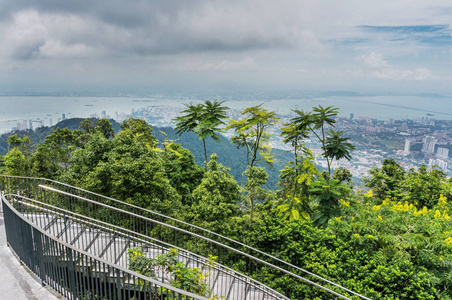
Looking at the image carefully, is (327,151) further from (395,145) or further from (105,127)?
(395,145)

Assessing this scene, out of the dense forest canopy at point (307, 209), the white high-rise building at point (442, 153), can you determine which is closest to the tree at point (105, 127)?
the dense forest canopy at point (307, 209)

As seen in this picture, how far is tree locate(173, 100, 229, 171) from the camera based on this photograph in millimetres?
15109

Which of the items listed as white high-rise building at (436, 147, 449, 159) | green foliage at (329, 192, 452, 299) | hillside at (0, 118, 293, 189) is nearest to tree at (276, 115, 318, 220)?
green foliage at (329, 192, 452, 299)

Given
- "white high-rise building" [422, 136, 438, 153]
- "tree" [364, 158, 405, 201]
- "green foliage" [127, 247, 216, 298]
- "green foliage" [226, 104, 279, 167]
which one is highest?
"green foliage" [226, 104, 279, 167]

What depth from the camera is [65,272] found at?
13.7 ft

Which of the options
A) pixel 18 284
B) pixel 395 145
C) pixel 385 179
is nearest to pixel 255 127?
pixel 18 284

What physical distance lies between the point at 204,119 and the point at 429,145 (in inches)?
4113

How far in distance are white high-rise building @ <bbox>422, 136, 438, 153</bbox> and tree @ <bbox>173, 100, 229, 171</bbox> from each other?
100 m

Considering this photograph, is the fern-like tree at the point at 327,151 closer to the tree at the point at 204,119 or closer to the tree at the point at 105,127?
the tree at the point at 204,119

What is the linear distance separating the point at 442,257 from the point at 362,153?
3080 inches

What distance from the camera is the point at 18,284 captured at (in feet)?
15.1

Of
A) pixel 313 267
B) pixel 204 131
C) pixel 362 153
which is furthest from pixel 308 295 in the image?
pixel 362 153

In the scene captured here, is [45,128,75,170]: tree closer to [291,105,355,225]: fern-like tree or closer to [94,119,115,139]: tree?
[94,119,115,139]: tree

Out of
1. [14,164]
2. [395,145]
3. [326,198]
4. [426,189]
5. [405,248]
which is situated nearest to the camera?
[405,248]
